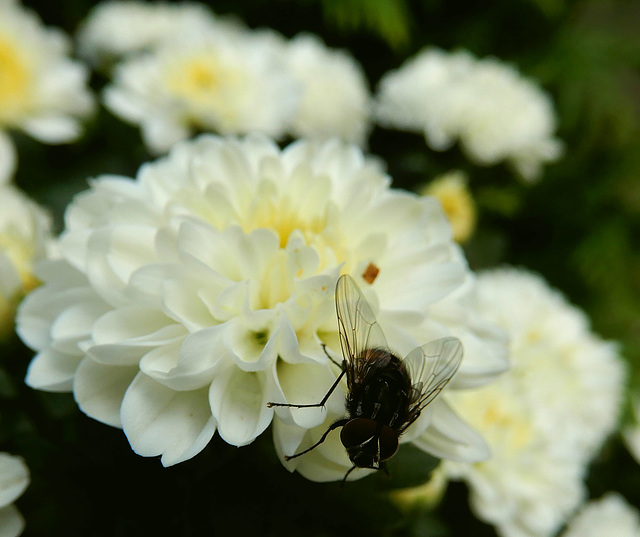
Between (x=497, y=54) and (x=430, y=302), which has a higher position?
(x=430, y=302)

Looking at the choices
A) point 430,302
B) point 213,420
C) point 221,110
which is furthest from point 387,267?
point 221,110

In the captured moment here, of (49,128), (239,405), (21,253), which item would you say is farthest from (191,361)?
(49,128)

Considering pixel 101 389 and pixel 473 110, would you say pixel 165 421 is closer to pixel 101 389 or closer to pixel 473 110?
pixel 101 389

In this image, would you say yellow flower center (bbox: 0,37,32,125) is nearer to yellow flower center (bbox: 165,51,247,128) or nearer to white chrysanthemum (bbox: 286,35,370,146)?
yellow flower center (bbox: 165,51,247,128)

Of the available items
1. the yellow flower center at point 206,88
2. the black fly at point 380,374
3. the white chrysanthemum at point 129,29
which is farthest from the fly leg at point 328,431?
the white chrysanthemum at point 129,29

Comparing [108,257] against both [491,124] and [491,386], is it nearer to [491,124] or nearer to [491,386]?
[491,386]

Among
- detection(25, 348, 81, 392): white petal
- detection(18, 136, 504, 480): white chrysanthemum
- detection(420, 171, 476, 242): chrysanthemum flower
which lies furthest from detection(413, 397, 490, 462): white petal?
detection(420, 171, 476, 242): chrysanthemum flower

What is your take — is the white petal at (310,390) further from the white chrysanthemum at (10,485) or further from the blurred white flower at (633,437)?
the blurred white flower at (633,437)
